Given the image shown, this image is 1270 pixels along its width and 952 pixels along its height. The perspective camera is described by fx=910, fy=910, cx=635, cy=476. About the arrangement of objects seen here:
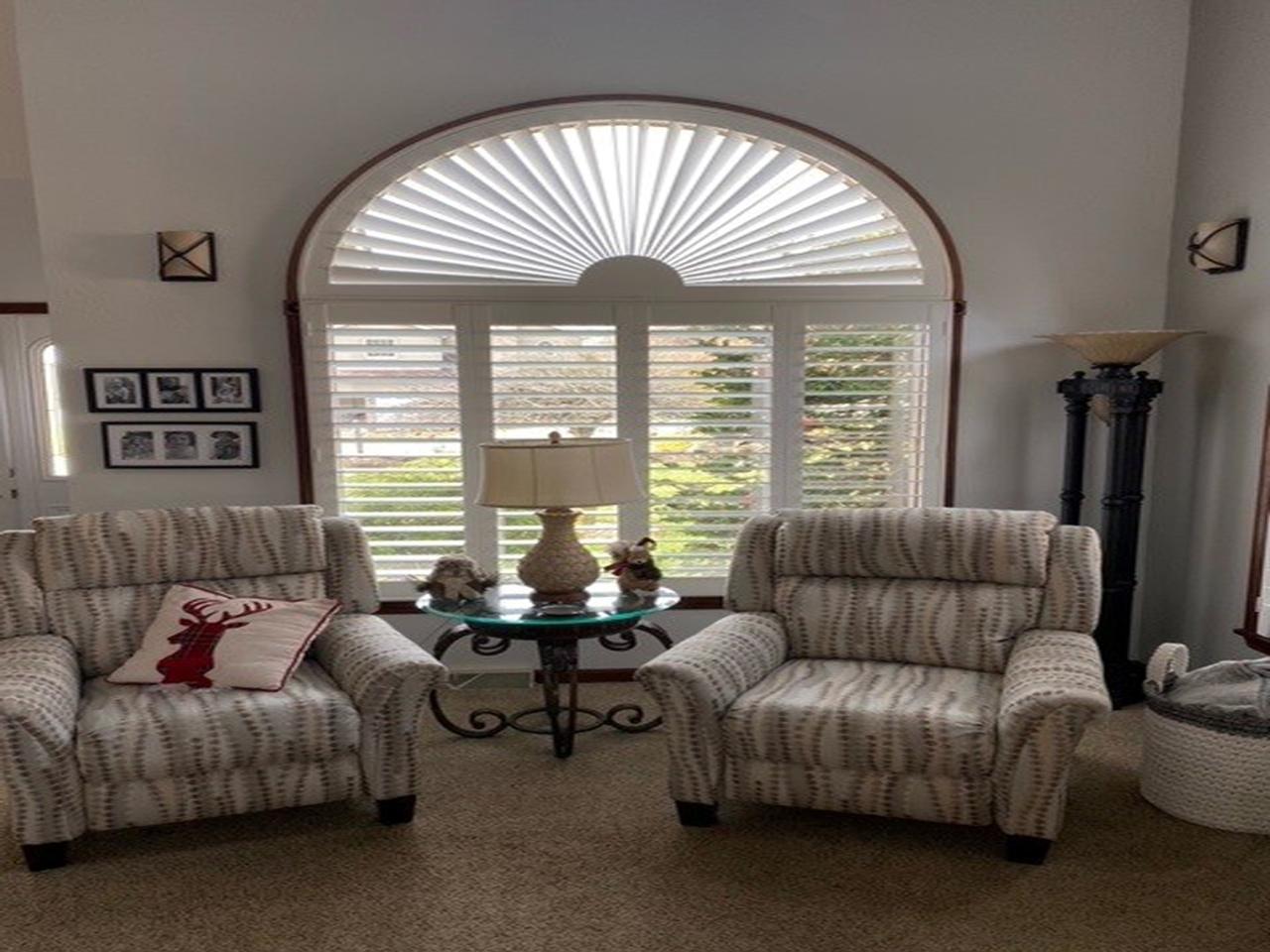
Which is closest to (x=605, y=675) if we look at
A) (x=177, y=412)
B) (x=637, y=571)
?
(x=637, y=571)

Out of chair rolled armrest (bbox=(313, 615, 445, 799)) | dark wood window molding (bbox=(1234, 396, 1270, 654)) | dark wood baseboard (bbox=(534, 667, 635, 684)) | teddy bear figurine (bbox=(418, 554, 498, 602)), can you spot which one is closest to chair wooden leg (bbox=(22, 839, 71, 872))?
chair rolled armrest (bbox=(313, 615, 445, 799))

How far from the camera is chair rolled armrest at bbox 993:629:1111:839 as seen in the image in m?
2.28

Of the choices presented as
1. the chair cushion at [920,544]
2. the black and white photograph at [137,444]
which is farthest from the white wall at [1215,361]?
the black and white photograph at [137,444]

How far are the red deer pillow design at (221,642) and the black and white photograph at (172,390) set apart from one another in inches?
42.1

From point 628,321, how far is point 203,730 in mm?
2151

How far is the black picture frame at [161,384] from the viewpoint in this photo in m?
3.64

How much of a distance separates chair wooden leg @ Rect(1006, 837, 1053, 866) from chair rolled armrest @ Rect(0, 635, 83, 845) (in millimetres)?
2458

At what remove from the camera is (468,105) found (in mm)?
3596

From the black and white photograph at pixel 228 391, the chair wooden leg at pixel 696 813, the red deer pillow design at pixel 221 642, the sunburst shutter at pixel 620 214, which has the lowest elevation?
the chair wooden leg at pixel 696 813

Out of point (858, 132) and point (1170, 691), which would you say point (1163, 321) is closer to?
point (858, 132)

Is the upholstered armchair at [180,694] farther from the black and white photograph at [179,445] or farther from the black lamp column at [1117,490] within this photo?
the black lamp column at [1117,490]

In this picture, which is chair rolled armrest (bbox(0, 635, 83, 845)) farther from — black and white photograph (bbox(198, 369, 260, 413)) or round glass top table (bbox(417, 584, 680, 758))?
black and white photograph (bbox(198, 369, 260, 413))

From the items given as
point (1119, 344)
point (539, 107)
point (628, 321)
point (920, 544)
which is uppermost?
point (539, 107)

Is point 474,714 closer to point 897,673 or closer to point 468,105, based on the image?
point 897,673
